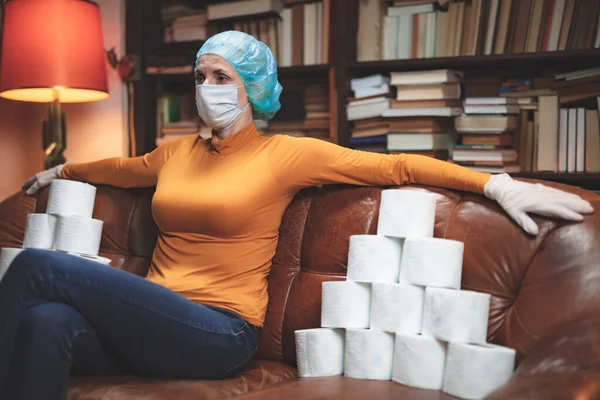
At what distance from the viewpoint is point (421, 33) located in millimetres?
2879

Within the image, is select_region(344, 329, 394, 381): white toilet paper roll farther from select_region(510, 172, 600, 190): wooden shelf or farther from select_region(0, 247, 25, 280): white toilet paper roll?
select_region(510, 172, 600, 190): wooden shelf

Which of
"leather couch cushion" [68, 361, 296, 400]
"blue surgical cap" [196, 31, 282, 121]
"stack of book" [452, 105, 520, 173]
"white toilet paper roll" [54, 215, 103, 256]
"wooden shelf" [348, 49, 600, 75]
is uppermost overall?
"wooden shelf" [348, 49, 600, 75]

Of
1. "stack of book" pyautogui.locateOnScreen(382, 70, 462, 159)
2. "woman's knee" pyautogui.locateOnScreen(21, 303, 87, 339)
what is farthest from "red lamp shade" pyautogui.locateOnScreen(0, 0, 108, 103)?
"woman's knee" pyautogui.locateOnScreen(21, 303, 87, 339)

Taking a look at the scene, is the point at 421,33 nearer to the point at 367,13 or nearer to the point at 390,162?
the point at 367,13

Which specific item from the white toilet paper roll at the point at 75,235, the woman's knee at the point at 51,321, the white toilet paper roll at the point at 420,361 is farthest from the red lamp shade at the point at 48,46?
the white toilet paper roll at the point at 420,361

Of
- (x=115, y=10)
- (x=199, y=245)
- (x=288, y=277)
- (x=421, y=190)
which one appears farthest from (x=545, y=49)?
(x=115, y=10)

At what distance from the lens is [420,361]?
1.55 m

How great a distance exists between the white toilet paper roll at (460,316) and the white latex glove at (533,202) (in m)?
0.21

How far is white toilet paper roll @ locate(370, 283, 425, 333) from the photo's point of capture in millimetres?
1598

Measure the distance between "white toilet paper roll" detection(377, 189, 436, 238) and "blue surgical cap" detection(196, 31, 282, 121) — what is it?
20.1 inches

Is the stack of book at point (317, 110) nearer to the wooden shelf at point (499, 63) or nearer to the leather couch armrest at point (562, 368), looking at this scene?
the wooden shelf at point (499, 63)

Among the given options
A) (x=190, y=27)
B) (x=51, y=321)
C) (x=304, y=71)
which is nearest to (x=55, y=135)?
(x=190, y=27)

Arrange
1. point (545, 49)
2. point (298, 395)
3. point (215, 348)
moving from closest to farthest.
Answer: point (298, 395) → point (215, 348) → point (545, 49)

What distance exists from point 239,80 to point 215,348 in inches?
29.8
